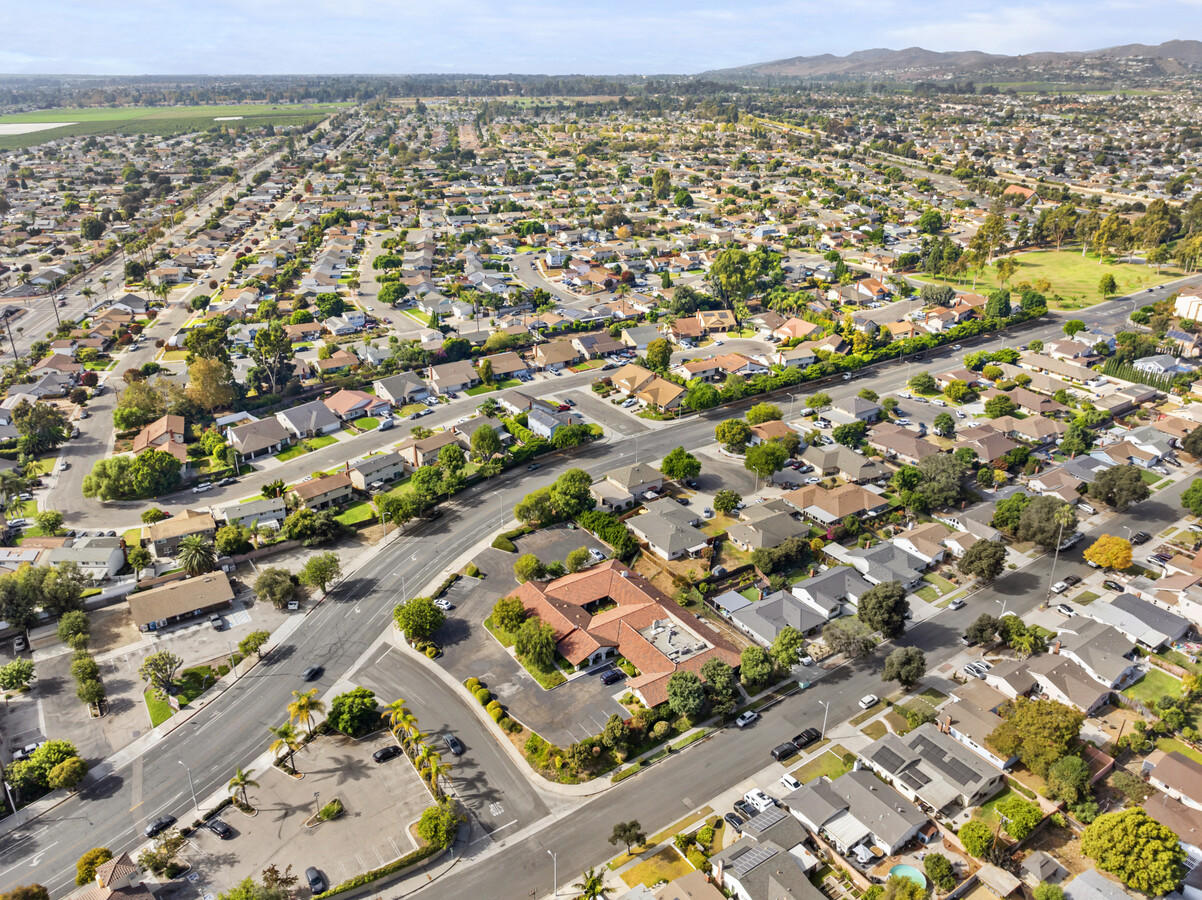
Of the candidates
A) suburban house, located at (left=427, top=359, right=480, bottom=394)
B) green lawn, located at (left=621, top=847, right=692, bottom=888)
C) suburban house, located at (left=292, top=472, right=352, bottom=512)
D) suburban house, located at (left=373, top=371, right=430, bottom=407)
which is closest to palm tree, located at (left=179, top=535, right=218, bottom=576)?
suburban house, located at (left=292, top=472, right=352, bottom=512)

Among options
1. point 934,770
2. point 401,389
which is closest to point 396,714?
point 934,770

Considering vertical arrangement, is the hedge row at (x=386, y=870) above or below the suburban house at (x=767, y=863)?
below

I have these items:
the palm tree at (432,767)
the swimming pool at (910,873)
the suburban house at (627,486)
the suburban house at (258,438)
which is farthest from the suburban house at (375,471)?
the swimming pool at (910,873)

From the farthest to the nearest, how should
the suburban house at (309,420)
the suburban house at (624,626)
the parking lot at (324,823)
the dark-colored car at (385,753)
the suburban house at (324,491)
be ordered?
1. the suburban house at (309,420)
2. the suburban house at (324,491)
3. the suburban house at (624,626)
4. the dark-colored car at (385,753)
5. the parking lot at (324,823)

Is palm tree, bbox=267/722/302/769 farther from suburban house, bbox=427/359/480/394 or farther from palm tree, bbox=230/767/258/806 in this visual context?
suburban house, bbox=427/359/480/394

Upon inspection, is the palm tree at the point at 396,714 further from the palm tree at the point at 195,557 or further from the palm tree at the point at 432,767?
the palm tree at the point at 195,557

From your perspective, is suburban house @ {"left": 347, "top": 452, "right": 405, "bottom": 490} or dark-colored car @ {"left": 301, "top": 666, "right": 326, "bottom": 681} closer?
dark-colored car @ {"left": 301, "top": 666, "right": 326, "bottom": 681}

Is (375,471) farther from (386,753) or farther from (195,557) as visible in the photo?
(386,753)
